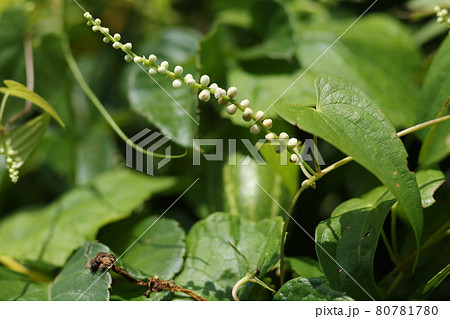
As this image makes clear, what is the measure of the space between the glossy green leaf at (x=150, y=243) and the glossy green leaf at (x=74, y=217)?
3 centimetres

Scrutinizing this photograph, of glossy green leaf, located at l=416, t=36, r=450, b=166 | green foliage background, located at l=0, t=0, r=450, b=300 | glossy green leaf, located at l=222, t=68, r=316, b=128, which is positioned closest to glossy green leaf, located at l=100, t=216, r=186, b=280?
green foliage background, located at l=0, t=0, r=450, b=300

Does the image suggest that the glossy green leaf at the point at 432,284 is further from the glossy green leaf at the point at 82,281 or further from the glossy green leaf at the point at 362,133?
the glossy green leaf at the point at 82,281

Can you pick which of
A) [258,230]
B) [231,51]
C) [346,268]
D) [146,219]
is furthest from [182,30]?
[346,268]

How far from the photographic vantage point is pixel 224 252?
66 cm

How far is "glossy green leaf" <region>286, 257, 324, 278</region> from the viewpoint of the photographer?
0.59 meters

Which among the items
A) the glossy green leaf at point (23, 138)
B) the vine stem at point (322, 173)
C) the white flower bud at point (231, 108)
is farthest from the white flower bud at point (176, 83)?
the glossy green leaf at point (23, 138)

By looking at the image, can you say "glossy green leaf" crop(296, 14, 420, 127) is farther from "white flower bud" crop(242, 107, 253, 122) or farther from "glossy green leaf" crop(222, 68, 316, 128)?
"white flower bud" crop(242, 107, 253, 122)

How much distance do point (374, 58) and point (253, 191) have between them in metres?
0.39

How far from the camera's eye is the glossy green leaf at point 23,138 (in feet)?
2.26

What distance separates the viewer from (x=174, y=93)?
86 centimetres

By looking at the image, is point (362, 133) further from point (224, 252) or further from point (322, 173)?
point (224, 252)

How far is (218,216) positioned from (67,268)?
0.24m
